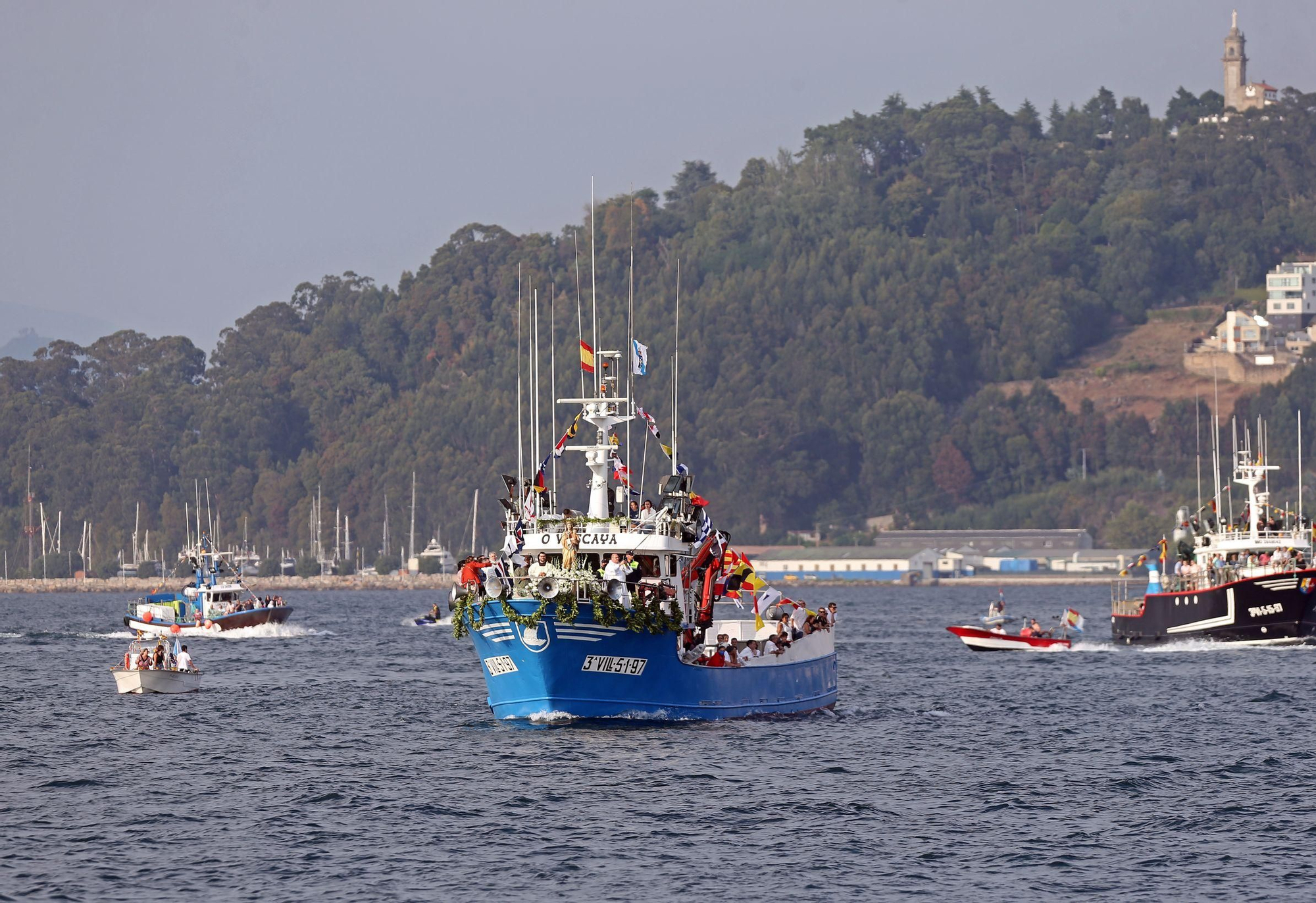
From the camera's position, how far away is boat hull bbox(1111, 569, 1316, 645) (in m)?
90.1

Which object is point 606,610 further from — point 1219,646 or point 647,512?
point 1219,646

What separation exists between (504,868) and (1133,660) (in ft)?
192

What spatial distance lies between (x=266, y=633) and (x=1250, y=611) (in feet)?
192

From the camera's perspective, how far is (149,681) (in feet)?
232

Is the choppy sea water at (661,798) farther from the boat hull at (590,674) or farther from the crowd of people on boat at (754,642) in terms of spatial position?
the crowd of people on boat at (754,642)

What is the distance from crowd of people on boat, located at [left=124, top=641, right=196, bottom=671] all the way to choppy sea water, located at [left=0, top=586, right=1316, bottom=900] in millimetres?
1339

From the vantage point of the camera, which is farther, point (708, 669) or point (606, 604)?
point (708, 669)

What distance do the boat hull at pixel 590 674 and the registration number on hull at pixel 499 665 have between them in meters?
0.02

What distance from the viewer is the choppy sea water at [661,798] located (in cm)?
3603

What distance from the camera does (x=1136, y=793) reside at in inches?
1817

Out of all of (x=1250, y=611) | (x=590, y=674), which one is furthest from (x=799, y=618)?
(x=1250, y=611)

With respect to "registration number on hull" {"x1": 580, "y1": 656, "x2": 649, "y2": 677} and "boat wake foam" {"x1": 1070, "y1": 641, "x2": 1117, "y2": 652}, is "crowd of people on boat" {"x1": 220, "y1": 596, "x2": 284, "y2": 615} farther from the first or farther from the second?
"registration number on hull" {"x1": 580, "y1": 656, "x2": 649, "y2": 677}

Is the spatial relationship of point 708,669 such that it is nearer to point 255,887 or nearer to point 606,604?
point 606,604

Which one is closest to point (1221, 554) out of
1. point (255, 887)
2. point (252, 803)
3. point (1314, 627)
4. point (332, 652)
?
point (1314, 627)
